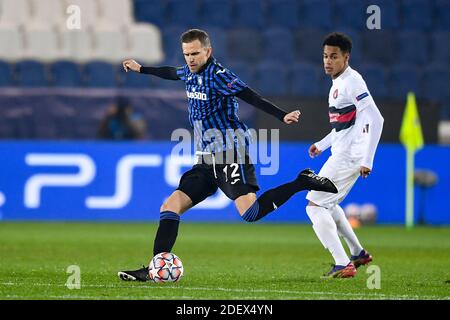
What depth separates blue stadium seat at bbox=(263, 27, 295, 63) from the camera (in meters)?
19.5

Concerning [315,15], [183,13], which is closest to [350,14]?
[315,15]

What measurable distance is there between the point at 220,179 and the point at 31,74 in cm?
996

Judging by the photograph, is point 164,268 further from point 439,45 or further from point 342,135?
point 439,45

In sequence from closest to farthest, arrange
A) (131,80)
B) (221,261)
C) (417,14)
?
(221,261) < (131,80) < (417,14)

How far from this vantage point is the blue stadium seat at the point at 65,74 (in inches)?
702

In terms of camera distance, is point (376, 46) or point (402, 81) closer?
point (402, 81)

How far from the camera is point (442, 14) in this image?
20891 mm

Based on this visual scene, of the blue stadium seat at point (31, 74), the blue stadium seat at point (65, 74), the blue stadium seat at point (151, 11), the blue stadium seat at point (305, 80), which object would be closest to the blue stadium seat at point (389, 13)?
the blue stadium seat at point (305, 80)

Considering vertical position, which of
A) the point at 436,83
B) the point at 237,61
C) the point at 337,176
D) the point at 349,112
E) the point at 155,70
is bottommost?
the point at 337,176

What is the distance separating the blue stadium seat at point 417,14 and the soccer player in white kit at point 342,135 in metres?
12.0

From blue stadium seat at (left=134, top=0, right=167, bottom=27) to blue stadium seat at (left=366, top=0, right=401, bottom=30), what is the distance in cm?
403

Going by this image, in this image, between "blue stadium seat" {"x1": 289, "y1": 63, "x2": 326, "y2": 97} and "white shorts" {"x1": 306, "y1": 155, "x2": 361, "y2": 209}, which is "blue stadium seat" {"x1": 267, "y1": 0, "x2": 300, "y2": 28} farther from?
"white shorts" {"x1": 306, "y1": 155, "x2": 361, "y2": 209}

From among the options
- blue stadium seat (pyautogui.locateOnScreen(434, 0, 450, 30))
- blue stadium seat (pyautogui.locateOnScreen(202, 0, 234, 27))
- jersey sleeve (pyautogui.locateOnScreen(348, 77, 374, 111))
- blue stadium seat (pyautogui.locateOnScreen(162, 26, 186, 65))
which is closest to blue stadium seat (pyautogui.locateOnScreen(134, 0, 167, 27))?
blue stadium seat (pyautogui.locateOnScreen(162, 26, 186, 65))
